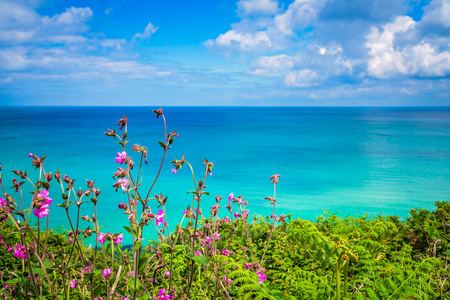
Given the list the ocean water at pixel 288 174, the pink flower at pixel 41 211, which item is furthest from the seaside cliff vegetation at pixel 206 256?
the ocean water at pixel 288 174

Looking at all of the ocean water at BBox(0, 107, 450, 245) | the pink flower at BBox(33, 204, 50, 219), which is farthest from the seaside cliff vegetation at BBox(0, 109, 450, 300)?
the ocean water at BBox(0, 107, 450, 245)

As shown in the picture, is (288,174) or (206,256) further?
(288,174)

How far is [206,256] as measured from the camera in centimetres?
288

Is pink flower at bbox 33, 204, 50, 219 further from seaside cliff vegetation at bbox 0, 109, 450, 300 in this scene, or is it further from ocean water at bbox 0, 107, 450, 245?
ocean water at bbox 0, 107, 450, 245

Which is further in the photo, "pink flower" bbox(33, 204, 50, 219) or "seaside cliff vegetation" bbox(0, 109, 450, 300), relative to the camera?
"seaside cliff vegetation" bbox(0, 109, 450, 300)

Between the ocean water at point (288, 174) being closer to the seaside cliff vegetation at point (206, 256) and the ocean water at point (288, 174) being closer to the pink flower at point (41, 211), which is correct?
the seaside cliff vegetation at point (206, 256)

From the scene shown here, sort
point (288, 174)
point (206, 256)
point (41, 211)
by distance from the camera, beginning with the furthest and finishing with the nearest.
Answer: point (288, 174)
point (206, 256)
point (41, 211)

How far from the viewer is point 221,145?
3631cm

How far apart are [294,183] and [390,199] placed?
511 centimetres

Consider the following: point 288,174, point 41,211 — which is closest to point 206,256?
point 41,211

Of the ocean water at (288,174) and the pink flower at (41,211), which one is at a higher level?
the pink flower at (41,211)

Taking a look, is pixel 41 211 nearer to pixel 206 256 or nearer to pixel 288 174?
pixel 206 256

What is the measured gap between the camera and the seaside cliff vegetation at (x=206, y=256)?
6.46ft

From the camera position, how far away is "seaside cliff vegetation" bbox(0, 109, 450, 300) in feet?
6.46
